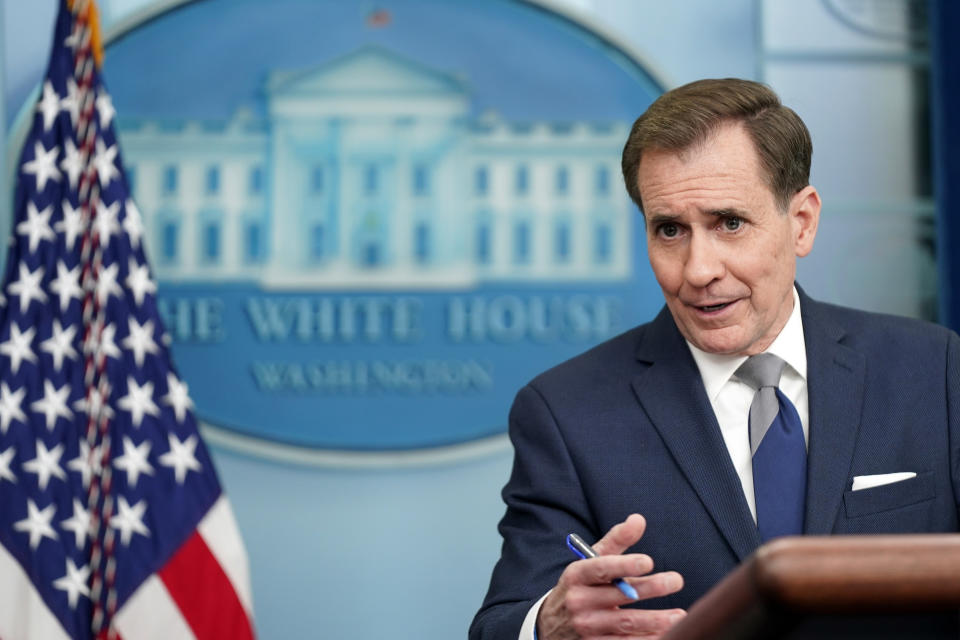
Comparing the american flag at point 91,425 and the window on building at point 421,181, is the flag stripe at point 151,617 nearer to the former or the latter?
the american flag at point 91,425

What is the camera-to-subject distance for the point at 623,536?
4.03 feet

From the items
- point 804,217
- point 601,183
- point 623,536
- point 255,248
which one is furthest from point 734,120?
point 255,248

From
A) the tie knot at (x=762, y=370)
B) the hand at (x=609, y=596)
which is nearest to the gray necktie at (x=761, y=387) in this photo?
the tie knot at (x=762, y=370)

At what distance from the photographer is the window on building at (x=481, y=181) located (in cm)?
300

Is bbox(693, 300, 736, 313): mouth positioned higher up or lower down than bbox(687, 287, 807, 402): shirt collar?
higher up

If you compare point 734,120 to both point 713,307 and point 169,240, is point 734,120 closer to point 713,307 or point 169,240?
point 713,307

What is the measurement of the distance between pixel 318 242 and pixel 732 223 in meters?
1.62

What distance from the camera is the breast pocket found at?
1510mm

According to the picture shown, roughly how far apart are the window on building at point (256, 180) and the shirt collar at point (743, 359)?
1653 millimetres

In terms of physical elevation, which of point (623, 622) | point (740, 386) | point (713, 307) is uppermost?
point (713, 307)

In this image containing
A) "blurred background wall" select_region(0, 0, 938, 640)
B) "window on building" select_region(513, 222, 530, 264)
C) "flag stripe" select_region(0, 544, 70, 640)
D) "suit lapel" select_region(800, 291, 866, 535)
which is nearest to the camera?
"suit lapel" select_region(800, 291, 866, 535)

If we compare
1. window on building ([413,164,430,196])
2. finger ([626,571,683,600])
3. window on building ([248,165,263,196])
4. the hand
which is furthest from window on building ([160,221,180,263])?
finger ([626,571,683,600])

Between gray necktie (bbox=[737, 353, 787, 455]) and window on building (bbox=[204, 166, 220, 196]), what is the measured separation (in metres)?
1.79

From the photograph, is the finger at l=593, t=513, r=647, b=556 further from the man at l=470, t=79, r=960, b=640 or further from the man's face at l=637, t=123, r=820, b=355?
the man's face at l=637, t=123, r=820, b=355
